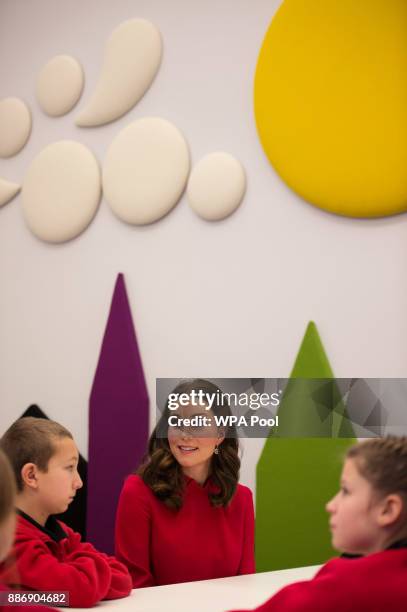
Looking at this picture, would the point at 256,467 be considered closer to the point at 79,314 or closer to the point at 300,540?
the point at 300,540

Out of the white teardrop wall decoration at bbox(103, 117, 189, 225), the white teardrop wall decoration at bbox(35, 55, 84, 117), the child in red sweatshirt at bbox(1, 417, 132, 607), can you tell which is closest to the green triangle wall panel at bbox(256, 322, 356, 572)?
the white teardrop wall decoration at bbox(103, 117, 189, 225)

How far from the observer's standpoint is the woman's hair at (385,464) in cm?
108

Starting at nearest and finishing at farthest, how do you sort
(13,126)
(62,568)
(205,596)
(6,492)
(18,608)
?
(6,492), (18,608), (62,568), (205,596), (13,126)

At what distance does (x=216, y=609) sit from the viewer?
4.88 ft

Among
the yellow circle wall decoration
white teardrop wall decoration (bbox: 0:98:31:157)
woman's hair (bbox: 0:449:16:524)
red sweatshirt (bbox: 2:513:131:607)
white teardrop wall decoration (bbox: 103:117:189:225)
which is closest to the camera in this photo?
woman's hair (bbox: 0:449:16:524)

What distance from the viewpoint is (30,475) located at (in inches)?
63.3

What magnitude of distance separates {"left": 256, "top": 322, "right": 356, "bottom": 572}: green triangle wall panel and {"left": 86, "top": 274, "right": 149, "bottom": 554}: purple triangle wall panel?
47 cm

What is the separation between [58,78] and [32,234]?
55 cm

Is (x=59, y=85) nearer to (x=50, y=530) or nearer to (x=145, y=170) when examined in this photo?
(x=145, y=170)

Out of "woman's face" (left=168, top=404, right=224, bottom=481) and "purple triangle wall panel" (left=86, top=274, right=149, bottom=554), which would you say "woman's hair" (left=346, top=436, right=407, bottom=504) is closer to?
"woman's face" (left=168, top=404, right=224, bottom=481)

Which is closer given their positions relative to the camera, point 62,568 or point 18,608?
point 18,608

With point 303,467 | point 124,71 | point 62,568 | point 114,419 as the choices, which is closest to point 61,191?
point 124,71

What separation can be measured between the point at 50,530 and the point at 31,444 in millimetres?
164

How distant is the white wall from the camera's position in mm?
2393
